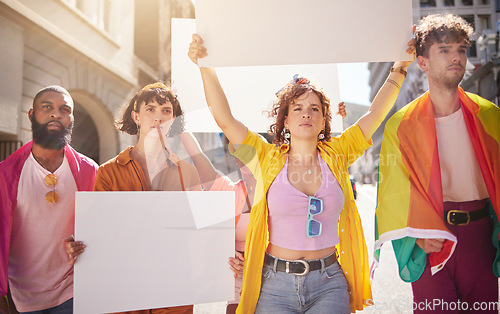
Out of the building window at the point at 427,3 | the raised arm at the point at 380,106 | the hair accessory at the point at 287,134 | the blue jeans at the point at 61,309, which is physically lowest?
the blue jeans at the point at 61,309

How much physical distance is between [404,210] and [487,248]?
0.52 meters

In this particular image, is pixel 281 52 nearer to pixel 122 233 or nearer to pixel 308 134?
pixel 308 134

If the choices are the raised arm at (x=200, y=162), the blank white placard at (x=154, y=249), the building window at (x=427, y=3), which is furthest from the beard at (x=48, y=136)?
the building window at (x=427, y=3)

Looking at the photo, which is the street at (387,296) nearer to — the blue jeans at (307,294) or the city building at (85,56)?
the blue jeans at (307,294)

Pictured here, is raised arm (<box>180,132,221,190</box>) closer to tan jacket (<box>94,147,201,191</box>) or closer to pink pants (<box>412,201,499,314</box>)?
tan jacket (<box>94,147,201,191</box>)

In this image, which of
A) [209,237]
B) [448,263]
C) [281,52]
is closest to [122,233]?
[209,237]

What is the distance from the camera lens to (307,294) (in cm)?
176

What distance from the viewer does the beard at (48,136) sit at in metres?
2.23

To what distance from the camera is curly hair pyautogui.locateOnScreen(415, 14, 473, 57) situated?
1959 millimetres

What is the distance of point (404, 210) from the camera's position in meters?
1.96

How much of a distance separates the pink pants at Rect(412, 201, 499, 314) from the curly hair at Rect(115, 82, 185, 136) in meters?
1.69

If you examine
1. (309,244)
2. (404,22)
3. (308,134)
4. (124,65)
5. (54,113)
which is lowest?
(309,244)

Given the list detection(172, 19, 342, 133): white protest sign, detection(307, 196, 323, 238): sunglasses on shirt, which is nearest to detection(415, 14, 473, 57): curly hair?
detection(172, 19, 342, 133): white protest sign

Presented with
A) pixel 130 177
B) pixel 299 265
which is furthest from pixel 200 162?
pixel 299 265
